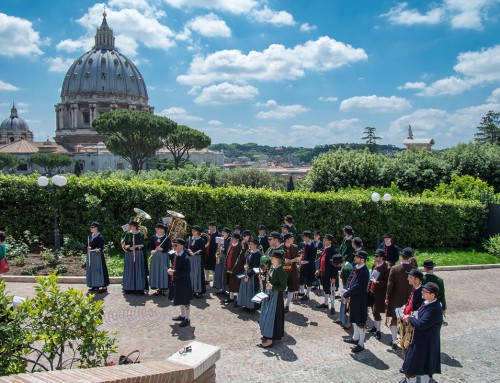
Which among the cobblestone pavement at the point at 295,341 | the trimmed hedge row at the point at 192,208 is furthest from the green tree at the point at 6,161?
the cobblestone pavement at the point at 295,341

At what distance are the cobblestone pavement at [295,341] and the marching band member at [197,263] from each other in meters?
0.32

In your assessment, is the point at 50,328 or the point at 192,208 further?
the point at 192,208

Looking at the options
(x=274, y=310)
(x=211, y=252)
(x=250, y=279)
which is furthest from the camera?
(x=211, y=252)

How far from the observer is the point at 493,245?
1931 centimetres

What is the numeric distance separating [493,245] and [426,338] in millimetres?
15193

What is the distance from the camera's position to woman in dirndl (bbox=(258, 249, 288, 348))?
27.6ft

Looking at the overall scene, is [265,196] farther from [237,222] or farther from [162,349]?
[162,349]

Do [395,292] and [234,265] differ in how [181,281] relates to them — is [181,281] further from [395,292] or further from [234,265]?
[395,292]

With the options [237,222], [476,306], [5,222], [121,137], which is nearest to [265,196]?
[237,222]

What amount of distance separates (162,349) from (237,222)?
31.1 ft

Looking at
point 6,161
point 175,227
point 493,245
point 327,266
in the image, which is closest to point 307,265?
point 327,266

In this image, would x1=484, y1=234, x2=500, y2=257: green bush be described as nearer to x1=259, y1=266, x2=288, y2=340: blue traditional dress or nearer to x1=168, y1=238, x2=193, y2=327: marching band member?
x1=259, y1=266, x2=288, y2=340: blue traditional dress

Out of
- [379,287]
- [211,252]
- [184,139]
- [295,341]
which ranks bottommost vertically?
[295,341]

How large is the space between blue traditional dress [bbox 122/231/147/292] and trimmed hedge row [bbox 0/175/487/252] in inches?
196
